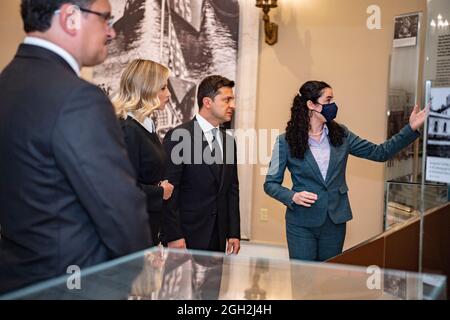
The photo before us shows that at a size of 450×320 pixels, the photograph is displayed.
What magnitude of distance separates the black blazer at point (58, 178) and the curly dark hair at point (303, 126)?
167cm

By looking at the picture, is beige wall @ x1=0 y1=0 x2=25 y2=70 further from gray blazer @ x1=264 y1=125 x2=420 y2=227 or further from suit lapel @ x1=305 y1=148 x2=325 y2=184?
suit lapel @ x1=305 y1=148 x2=325 y2=184

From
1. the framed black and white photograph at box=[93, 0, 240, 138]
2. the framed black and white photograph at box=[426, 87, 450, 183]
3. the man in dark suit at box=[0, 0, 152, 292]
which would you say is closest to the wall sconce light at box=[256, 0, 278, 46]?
the framed black and white photograph at box=[93, 0, 240, 138]

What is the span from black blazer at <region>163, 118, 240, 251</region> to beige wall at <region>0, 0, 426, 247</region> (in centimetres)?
205

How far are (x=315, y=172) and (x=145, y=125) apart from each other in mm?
947

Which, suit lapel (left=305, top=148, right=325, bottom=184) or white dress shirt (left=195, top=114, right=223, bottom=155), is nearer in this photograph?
suit lapel (left=305, top=148, right=325, bottom=184)

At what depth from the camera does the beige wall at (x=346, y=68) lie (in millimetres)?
4680

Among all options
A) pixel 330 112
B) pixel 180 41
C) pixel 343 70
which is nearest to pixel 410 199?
pixel 330 112

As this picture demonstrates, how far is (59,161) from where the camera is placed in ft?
4.09

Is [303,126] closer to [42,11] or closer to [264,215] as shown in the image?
[42,11]

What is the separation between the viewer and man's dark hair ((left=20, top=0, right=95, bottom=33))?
4.42 ft

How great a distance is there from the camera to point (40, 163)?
1.27 metres

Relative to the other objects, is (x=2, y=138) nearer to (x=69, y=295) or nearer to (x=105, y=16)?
(x=105, y=16)

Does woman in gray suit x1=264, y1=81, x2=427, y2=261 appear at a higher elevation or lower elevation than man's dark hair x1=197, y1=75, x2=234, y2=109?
lower
